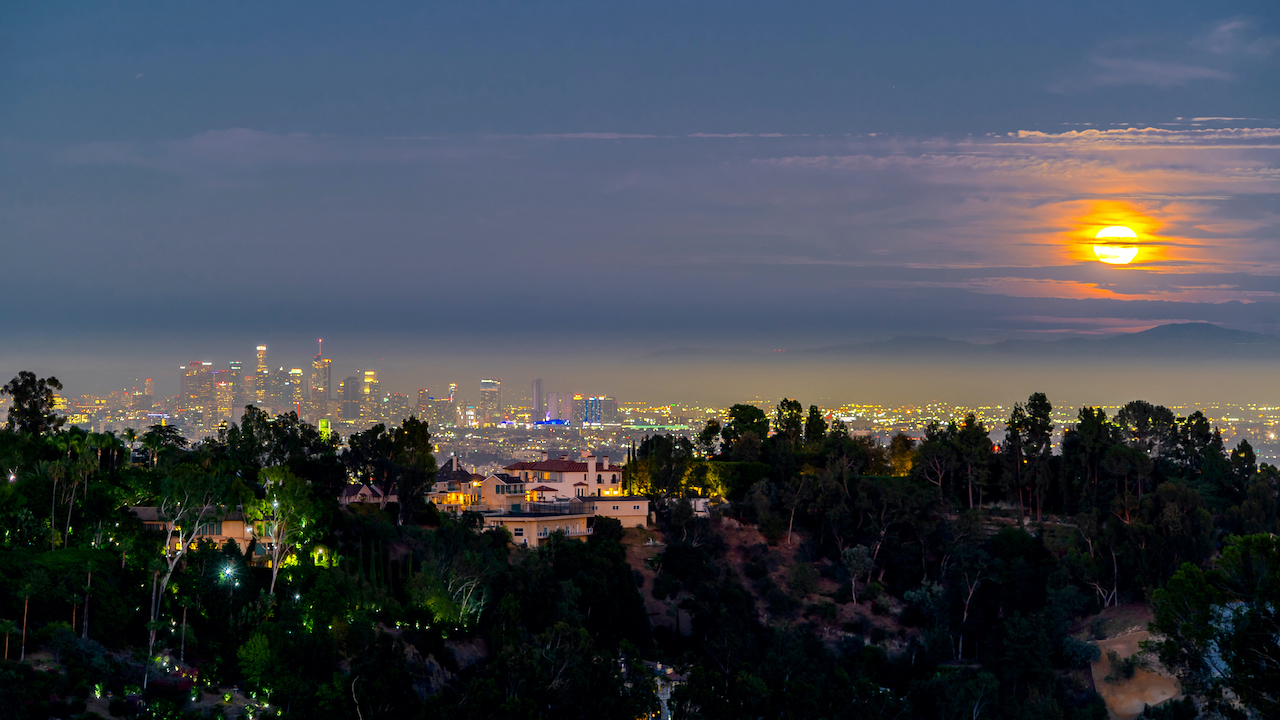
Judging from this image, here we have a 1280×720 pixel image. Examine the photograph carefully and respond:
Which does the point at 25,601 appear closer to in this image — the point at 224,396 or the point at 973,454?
the point at 973,454

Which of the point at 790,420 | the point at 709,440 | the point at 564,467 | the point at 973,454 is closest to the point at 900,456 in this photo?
the point at 790,420

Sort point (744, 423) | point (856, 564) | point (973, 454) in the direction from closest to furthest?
point (856, 564), point (973, 454), point (744, 423)

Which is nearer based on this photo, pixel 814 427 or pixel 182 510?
pixel 182 510

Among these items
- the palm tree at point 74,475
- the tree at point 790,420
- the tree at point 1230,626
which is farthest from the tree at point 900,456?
the palm tree at point 74,475

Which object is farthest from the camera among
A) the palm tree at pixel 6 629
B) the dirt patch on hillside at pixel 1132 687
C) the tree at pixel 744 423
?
the tree at pixel 744 423

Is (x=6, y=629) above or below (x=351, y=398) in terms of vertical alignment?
below

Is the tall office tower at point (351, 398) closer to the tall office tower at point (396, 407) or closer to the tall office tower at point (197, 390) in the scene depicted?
Answer: the tall office tower at point (396, 407)
